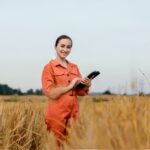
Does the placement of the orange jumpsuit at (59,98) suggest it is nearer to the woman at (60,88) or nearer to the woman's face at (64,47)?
the woman at (60,88)

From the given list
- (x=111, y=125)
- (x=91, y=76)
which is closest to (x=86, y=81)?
(x=91, y=76)

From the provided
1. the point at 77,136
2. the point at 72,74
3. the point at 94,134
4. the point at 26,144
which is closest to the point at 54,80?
the point at 72,74

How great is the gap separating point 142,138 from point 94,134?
0.90ft

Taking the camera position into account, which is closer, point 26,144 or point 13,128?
point 26,144

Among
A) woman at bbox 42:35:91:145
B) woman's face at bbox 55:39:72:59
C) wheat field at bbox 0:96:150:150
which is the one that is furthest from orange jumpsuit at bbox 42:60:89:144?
wheat field at bbox 0:96:150:150

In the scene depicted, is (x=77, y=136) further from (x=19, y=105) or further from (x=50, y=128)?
(x=19, y=105)

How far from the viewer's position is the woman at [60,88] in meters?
4.77

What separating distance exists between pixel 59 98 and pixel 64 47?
43 centimetres

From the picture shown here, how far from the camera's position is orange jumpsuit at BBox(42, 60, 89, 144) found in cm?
479

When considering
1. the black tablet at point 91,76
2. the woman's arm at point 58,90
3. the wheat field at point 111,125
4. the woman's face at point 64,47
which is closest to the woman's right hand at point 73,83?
the woman's arm at point 58,90

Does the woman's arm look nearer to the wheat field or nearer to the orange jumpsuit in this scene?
the orange jumpsuit

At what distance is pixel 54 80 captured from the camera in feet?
16.0

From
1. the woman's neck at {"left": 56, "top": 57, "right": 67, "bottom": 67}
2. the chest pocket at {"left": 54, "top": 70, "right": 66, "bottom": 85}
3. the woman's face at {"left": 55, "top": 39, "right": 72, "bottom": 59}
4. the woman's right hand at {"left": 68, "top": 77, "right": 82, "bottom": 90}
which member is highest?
the woman's face at {"left": 55, "top": 39, "right": 72, "bottom": 59}

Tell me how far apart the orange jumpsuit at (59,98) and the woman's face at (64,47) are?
106 millimetres
